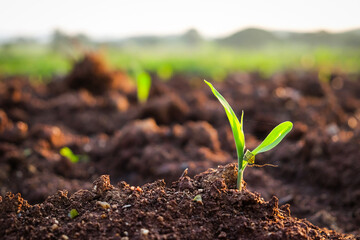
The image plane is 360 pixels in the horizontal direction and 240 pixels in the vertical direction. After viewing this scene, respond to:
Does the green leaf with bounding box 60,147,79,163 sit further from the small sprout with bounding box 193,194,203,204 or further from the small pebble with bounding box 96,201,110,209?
the small sprout with bounding box 193,194,203,204

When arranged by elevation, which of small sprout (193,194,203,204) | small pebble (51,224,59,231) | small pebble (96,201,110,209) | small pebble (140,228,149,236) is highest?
small sprout (193,194,203,204)

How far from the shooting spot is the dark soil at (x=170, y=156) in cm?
113

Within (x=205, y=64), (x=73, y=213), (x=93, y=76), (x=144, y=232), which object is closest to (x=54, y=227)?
(x=73, y=213)

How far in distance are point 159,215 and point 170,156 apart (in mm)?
1232

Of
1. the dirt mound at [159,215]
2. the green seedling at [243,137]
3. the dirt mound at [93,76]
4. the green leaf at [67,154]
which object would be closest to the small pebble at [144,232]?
the dirt mound at [159,215]

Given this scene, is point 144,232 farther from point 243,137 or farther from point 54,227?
point 243,137

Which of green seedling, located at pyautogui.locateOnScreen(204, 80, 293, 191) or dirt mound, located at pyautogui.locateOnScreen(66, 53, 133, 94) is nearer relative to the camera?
green seedling, located at pyautogui.locateOnScreen(204, 80, 293, 191)

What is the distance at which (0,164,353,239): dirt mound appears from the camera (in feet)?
3.48

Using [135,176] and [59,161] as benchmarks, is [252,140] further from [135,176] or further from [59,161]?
[59,161]

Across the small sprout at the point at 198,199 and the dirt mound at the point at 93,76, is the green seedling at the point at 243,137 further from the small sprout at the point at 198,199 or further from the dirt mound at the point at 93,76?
the dirt mound at the point at 93,76

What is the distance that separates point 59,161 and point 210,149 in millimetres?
1043

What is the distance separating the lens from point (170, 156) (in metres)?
2.34

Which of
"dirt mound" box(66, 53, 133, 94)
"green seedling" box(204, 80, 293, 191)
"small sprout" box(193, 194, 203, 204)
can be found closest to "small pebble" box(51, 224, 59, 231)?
"small sprout" box(193, 194, 203, 204)

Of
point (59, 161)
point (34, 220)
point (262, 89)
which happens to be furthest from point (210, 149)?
point (262, 89)
